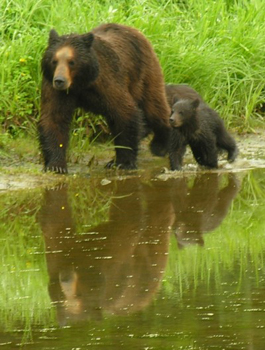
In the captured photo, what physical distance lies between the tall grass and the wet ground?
1.30 metres

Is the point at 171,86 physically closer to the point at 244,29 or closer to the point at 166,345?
the point at 244,29

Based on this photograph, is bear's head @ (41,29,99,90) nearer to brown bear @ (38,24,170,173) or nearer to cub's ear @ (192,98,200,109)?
brown bear @ (38,24,170,173)

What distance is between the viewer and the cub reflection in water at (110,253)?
507cm

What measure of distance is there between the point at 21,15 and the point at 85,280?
5753 millimetres

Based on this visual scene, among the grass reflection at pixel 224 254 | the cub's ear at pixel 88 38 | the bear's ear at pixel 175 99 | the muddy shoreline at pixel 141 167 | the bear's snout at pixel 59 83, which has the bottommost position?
the muddy shoreline at pixel 141 167

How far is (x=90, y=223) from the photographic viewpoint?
7.05 metres

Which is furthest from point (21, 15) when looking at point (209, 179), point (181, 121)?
point (209, 179)

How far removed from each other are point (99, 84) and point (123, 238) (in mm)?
2960

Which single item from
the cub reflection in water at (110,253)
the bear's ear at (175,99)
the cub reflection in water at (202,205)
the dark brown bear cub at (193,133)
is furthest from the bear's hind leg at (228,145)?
the cub reflection in water at (110,253)

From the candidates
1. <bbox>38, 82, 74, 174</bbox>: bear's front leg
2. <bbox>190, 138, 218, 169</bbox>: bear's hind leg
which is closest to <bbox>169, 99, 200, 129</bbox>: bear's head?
<bbox>190, 138, 218, 169</bbox>: bear's hind leg

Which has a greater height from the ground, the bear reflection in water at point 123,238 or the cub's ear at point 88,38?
the cub's ear at point 88,38

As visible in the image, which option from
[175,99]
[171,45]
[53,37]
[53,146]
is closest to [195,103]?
[175,99]

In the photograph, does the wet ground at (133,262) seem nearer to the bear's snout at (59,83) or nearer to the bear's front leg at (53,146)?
the bear's front leg at (53,146)

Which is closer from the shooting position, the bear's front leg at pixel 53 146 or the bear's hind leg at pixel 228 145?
the bear's front leg at pixel 53 146
